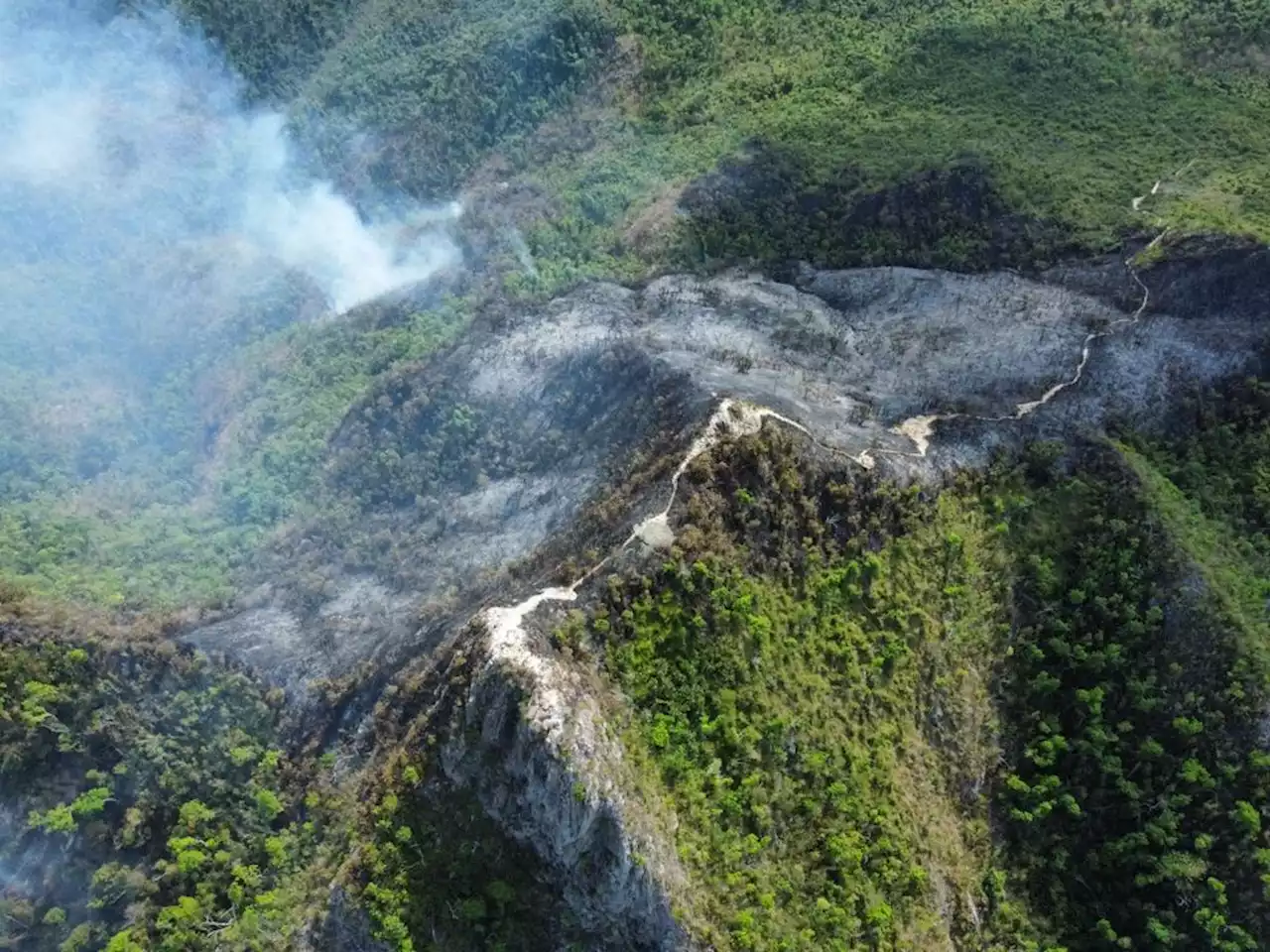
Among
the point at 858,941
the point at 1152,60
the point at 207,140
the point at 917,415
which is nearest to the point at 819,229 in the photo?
the point at 917,415

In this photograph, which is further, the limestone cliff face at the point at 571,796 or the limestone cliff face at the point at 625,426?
the limestone cliff face at the point at 625,426

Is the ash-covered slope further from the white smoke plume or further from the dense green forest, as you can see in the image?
the white smoke plume

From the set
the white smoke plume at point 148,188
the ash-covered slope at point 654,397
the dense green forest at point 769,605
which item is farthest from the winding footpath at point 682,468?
the white smoke plume at point 148,188

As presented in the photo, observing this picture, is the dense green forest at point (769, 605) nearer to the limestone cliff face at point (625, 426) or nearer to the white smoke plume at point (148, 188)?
the limestone cliff face at point (625, 426)

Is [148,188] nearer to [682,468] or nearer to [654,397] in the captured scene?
[654,397]

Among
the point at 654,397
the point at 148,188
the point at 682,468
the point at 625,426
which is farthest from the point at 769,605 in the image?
the point at 148,188

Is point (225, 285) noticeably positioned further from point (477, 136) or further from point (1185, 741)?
point (1185, 741)
